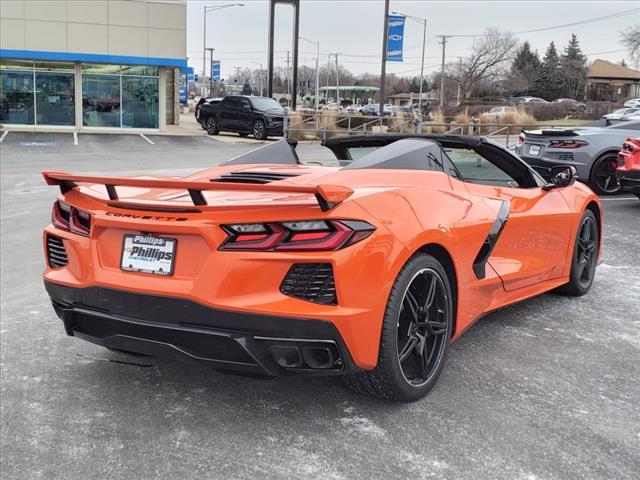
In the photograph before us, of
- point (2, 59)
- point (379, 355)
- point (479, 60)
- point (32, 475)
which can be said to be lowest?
point (32, 475)

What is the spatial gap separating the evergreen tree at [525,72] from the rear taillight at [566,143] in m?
83.3

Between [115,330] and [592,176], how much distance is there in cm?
1002

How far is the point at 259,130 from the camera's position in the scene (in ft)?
97.0

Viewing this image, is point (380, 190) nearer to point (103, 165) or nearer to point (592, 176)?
point (592, 176)

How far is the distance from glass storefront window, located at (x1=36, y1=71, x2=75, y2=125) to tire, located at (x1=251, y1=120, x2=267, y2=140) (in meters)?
8.78

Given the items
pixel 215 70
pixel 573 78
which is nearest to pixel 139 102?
pixel 215 70

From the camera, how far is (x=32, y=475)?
9.16 feet

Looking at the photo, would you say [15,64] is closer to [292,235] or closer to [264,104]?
[264,104]

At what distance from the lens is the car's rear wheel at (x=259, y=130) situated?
96.1 feet

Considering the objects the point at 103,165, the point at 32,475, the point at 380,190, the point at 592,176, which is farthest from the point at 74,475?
the point at 103,165

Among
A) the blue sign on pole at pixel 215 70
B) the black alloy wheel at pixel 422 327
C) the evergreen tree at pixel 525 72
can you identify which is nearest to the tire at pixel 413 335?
the black alloy wheel at pixel 422 327

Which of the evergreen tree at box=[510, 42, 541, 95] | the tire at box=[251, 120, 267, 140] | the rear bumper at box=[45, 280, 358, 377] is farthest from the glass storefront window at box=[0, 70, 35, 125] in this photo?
the evergreen tree at box=[510, 42, 541, 95]

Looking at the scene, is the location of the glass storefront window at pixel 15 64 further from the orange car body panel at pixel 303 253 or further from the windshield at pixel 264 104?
the orange car body panel at pixel 303 253

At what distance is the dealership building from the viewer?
2956 centimetres
